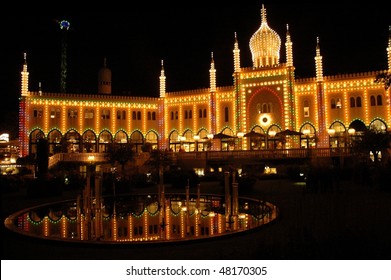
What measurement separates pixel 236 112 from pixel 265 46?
8355mm

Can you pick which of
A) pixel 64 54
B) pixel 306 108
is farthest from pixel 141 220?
pixel 64 54

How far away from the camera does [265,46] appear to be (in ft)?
140

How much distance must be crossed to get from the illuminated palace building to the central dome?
11 cm

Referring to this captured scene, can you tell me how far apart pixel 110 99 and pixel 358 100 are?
2839cm

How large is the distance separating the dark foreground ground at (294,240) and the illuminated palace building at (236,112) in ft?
71.1

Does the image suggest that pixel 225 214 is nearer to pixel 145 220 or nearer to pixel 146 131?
pixel 145 220

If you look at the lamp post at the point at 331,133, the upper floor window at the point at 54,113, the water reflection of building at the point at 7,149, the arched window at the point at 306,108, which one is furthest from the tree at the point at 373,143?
the water reflection of building at the point at 7,149

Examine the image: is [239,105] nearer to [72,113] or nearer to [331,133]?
[331,133]

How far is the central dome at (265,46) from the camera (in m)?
42.8

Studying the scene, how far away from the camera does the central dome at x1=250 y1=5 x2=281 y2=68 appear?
42750mm

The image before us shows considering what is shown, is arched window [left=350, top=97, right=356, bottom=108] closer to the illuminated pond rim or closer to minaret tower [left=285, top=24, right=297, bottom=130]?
minaret tower [left=285, top=24, right=297, bottom=130]

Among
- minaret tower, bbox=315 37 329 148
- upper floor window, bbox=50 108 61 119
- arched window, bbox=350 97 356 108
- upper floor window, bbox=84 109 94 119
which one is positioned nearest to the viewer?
arched window, bbox=350 97 356 108

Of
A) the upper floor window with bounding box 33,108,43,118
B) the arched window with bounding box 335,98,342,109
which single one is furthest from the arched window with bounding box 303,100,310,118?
the upper floor window with bounding box 33,108,43,118

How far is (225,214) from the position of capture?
45.4ft
